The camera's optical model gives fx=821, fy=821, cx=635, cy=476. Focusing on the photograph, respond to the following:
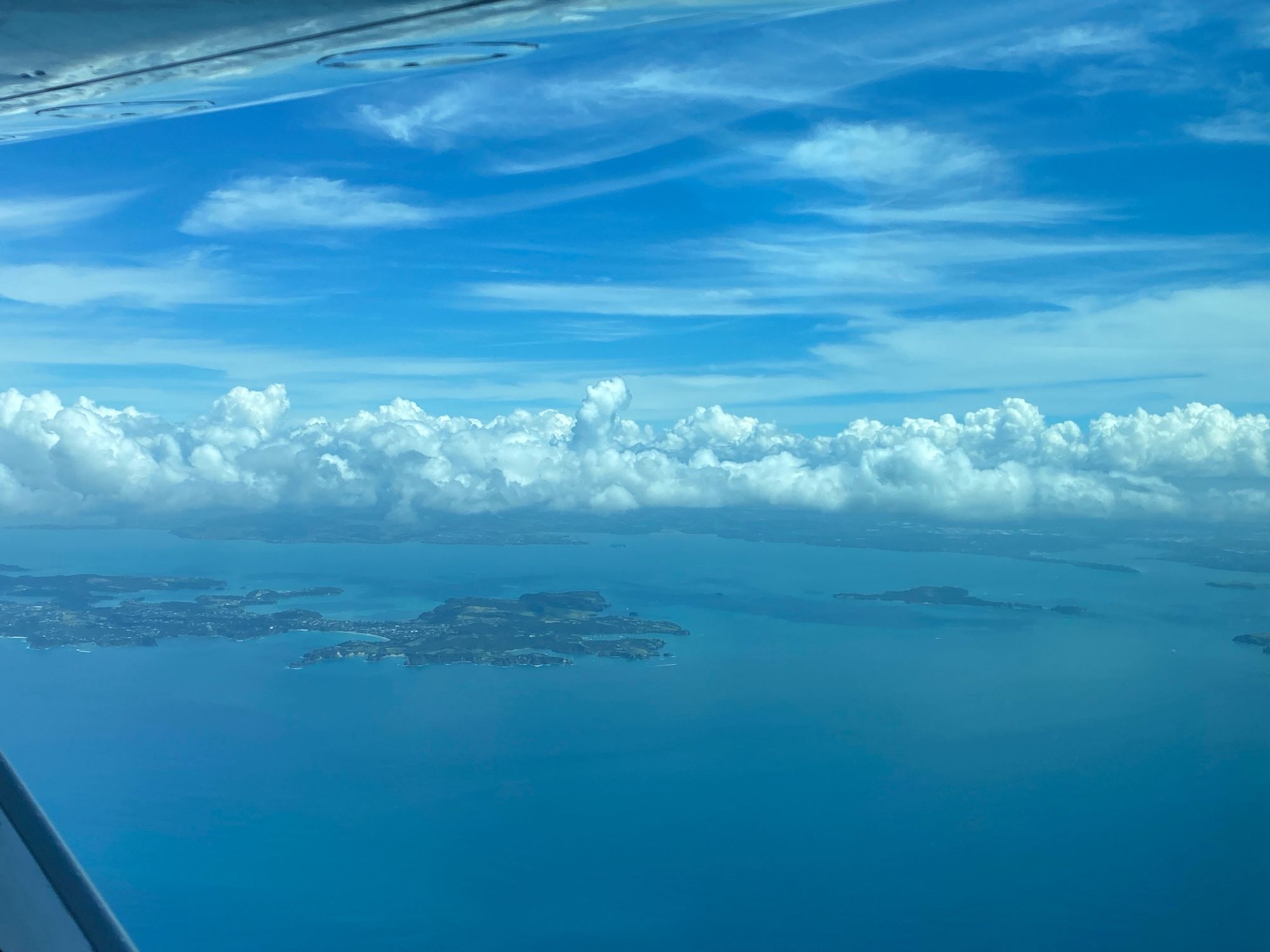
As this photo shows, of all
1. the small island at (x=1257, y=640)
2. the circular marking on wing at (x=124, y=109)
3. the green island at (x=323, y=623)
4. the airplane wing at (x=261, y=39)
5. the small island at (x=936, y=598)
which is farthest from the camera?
the small island at (x=936, y=598)

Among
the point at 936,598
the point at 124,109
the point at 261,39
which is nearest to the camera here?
the point at 261,39

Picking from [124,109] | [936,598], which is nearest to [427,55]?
[124,109]

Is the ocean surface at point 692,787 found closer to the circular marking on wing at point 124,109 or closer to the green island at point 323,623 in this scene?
the green island at point 323,623

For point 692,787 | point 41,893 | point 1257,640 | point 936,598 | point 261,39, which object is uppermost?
point 261,39

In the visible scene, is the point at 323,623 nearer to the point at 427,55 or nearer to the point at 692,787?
the point at 692,787

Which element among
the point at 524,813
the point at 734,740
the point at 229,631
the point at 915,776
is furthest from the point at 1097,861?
the point at 229,631

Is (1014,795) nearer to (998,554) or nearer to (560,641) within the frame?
(560,641)

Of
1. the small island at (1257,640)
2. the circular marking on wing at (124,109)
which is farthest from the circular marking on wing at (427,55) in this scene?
the small island at (1257,640)
